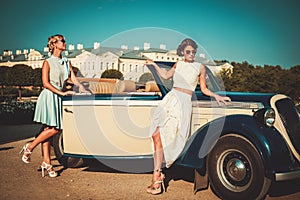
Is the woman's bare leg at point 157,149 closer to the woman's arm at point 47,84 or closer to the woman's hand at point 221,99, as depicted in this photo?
the woman's hand at point 221,99

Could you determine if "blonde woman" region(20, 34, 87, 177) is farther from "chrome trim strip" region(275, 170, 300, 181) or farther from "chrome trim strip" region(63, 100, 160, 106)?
"chrome trim strip" region(275, 170, 300, 181)

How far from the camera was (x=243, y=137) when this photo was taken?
4.30 meters

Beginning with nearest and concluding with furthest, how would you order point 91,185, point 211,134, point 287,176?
point 287,176, point 211,134, point 91,185

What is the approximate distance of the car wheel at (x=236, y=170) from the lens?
13.5ft

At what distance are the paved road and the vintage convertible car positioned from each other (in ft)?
1.11

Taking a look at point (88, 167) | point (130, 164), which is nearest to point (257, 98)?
point (130, 164)

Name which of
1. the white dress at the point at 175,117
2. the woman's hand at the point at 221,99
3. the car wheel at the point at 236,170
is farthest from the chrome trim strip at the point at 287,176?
the white dress at the point at 175,117

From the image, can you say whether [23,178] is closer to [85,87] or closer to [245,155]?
→ [85,87]

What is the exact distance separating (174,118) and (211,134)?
535mm

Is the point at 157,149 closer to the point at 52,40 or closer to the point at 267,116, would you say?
the point at 267,116

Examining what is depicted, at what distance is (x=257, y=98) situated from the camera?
15.3 feet

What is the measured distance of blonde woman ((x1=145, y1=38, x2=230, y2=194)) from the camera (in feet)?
15.2

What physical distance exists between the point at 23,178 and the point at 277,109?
3.98 m

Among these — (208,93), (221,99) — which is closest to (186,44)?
(208,93)
